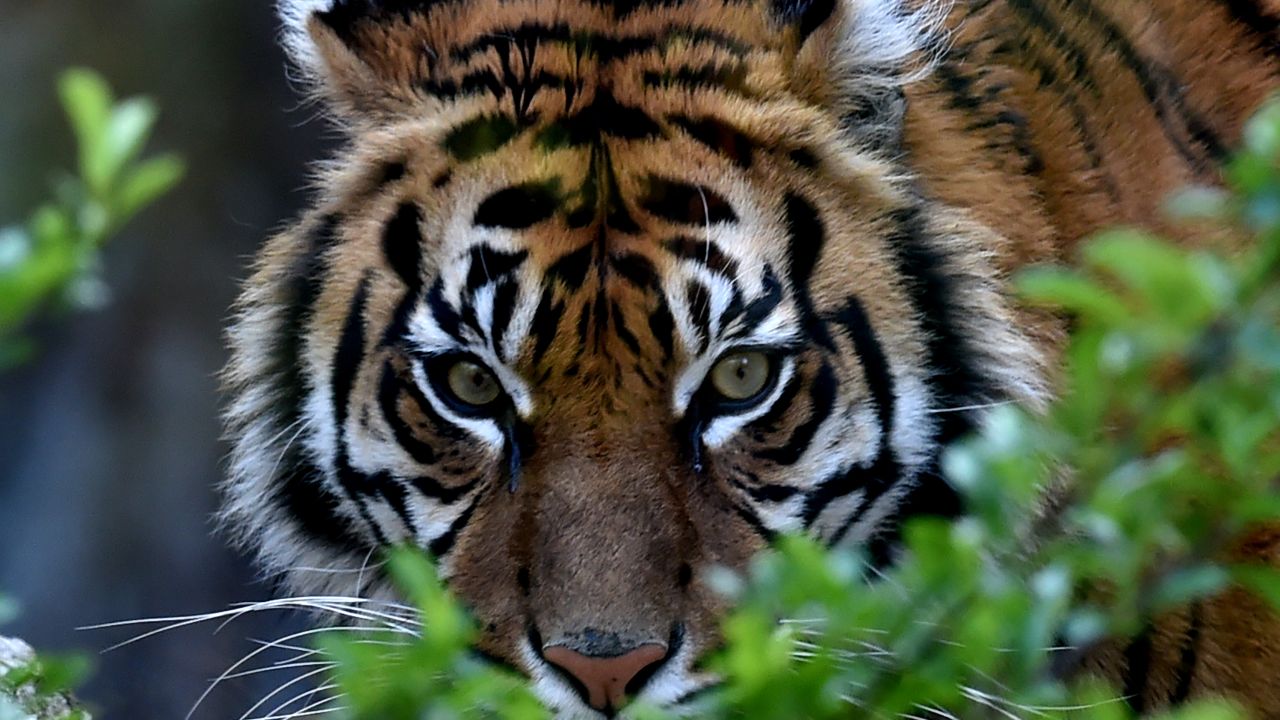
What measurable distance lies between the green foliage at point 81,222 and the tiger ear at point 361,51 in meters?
1.12

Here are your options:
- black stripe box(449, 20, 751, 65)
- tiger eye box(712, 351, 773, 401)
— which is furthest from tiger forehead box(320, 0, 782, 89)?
tiger eye box(712, 351, 773, 401)

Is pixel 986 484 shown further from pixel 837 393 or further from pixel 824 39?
pixel 824 39

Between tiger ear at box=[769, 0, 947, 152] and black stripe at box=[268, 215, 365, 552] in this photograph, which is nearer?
tiger ear at box=[769, 0, 947, 152]

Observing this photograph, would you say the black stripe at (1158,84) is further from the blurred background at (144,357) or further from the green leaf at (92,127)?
the blurred background at (144,357)

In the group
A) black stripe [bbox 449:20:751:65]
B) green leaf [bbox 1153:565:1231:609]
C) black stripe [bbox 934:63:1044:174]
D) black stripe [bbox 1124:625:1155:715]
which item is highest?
black stripe [bbox 449:20:751:65]

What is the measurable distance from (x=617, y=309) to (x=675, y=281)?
0.24 ft

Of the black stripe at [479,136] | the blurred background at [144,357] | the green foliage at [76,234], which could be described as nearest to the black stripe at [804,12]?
the black stripe at [479,136]

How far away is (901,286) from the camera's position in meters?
2.00

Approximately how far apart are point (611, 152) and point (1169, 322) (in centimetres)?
121

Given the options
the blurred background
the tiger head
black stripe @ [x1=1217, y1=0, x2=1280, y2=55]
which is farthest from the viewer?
the blurred background

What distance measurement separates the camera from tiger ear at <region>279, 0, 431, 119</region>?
6.97ft

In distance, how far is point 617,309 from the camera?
6.05ft

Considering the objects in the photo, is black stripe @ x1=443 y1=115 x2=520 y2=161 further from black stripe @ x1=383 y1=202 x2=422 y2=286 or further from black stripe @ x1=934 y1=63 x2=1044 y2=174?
black stripe @ x1=934 y1=63 x2=1044 y2=174

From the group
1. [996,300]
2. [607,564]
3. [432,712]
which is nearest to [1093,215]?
[996,300]
